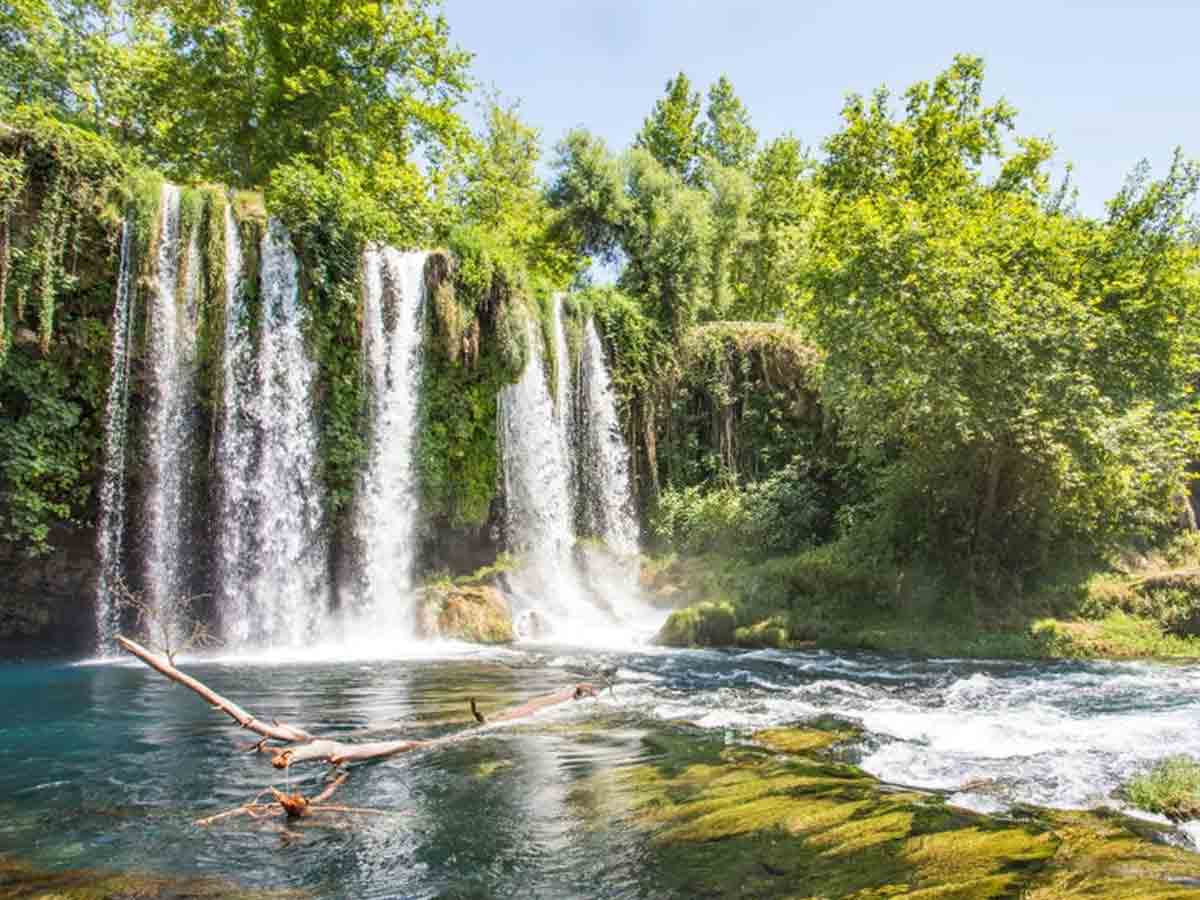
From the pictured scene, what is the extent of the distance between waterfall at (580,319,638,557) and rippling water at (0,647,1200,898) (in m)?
10.1

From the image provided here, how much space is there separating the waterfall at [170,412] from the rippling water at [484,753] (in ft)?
12.5

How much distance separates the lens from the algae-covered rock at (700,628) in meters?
16.0

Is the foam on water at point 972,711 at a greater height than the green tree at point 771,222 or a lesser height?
lesser

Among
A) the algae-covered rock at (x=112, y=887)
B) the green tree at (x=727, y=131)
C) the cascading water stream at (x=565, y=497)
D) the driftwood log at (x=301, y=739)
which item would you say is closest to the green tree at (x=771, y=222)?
the green tree at (x=727, y=131)

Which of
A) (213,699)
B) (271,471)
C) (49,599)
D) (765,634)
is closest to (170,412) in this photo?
(271,471)

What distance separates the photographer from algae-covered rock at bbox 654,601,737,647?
52.5 ft

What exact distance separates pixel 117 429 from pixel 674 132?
1138 inches

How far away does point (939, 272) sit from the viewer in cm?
1523

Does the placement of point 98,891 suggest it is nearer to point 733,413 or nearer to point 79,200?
point 79,200

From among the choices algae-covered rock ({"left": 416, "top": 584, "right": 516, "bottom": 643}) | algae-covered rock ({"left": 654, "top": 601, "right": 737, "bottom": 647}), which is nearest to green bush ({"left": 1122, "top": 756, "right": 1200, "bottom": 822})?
algae-covered rock ({"left": 654, "top": 601, "right": 737, "bottom": 647})

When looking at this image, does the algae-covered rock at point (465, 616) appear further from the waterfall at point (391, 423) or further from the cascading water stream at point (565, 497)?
the cascading water stream at point (565, 497)

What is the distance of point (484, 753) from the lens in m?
7.40

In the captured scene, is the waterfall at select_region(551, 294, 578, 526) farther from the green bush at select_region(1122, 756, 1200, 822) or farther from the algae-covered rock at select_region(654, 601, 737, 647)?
the green bush at select_region(1122, 756, 1200, 822)

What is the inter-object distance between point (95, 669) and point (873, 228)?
52.6ft
